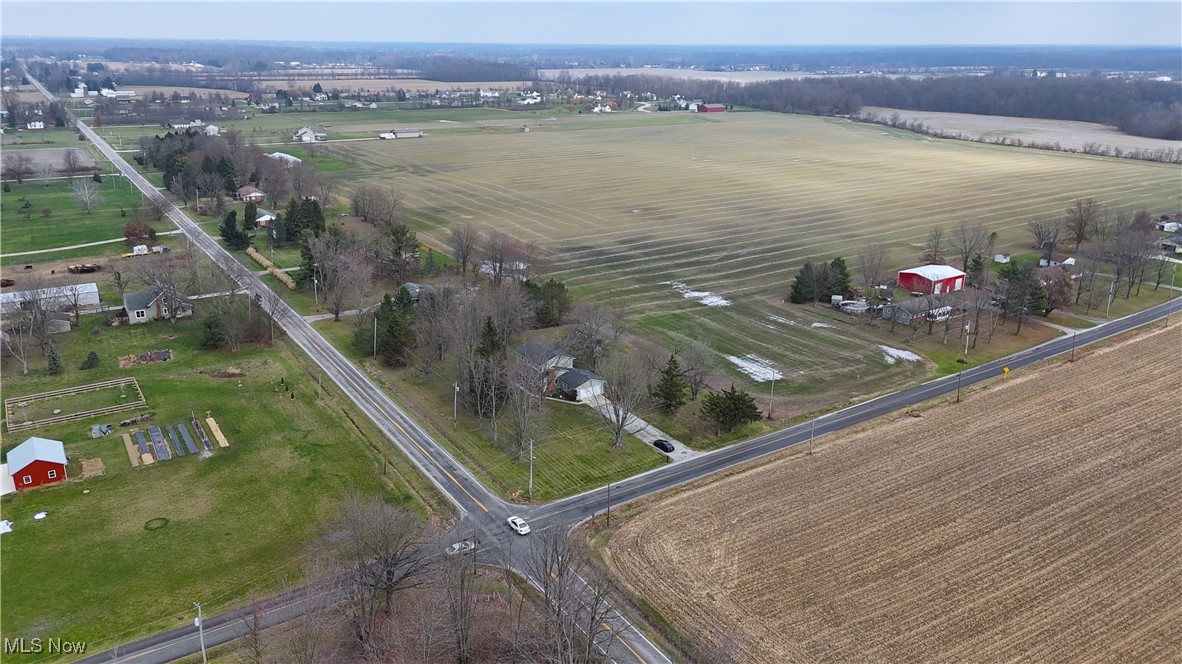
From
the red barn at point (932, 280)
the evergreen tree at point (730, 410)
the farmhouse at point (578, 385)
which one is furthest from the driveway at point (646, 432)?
the red barn at point (932, 280)

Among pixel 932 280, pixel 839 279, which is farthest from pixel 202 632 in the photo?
pixel 932 280

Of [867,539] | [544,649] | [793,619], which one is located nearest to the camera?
[544,649]

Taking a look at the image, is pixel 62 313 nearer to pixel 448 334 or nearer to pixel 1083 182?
pixel 448 334

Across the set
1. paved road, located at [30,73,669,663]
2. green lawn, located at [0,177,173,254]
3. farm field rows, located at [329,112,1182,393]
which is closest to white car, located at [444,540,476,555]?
paved road, located at [30,73,669,663]

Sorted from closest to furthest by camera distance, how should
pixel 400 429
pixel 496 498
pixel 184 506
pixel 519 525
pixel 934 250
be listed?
pixel 519 525 → pixel 184 506 → pixel 496 498 → pixel 400 429 → pixel 934 250

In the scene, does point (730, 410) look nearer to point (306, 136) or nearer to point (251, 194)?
point (251, 194)

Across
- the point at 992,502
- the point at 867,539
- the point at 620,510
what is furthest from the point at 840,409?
the point at 620,510

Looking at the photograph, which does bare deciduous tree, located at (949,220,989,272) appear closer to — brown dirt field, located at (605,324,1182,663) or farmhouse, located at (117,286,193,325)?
brown dirt field, located at (605,324,1182,663)
